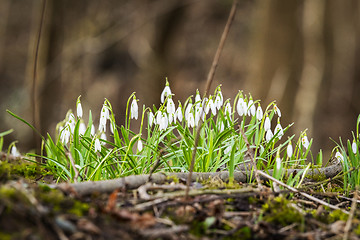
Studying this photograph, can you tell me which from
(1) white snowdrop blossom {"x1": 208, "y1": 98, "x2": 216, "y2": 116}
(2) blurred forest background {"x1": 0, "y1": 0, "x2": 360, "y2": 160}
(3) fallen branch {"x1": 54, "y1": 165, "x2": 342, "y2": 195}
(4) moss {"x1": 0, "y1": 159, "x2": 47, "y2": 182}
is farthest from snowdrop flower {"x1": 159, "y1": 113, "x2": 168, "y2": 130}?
(2) blurred forest background {"x1": 0, "y1": 0, "x2": 360, "y2": 160}

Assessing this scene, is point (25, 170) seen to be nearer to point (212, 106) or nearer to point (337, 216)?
point (212, 106)

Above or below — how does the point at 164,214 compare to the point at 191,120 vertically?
below

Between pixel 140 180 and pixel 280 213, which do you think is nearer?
pixel 280 213

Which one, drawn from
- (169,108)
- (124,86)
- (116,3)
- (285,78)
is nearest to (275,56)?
(285,78)


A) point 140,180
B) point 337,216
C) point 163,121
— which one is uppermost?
point 163,121

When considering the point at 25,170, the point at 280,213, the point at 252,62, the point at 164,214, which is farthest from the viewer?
the point at 252,62

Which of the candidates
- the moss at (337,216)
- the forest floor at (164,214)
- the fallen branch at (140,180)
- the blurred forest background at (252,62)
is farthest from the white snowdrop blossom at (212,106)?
the blurred forest background at (252,62)

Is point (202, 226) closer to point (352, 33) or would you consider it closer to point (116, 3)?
point (352, 33)

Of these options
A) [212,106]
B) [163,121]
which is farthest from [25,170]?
[212,106]
